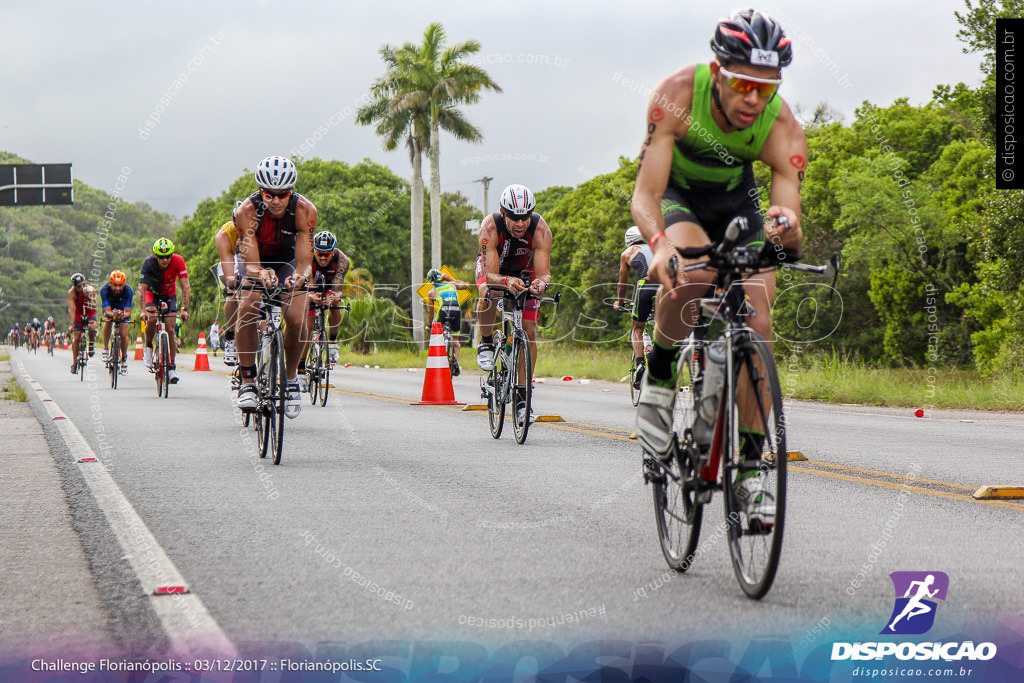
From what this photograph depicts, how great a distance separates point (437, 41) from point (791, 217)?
129 feet

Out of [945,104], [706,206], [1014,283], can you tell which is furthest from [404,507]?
[945,104]

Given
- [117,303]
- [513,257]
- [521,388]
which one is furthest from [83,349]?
[521,388]

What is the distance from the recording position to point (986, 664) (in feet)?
10.6

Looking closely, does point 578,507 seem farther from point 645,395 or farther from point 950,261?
point 950,261

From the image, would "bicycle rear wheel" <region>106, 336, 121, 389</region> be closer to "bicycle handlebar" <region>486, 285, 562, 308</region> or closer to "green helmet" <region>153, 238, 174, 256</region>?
"green helmet" <region>153, 238, 174, 256</region>

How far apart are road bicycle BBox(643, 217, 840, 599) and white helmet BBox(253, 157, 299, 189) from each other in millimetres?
5191

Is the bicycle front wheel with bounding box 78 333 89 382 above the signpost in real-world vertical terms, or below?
below

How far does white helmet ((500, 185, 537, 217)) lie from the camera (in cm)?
976

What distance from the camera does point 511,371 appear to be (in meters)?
9.52

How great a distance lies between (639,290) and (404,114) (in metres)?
32.1

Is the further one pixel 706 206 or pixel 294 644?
pixel 706 206

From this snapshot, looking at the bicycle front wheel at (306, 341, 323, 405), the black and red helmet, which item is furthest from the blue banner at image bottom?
the bicycle front wheel at (306, 341, 323, 405)

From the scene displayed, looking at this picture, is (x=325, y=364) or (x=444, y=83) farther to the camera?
(x=444, y=83)

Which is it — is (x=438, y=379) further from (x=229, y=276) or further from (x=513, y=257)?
(x=229, y=276)
